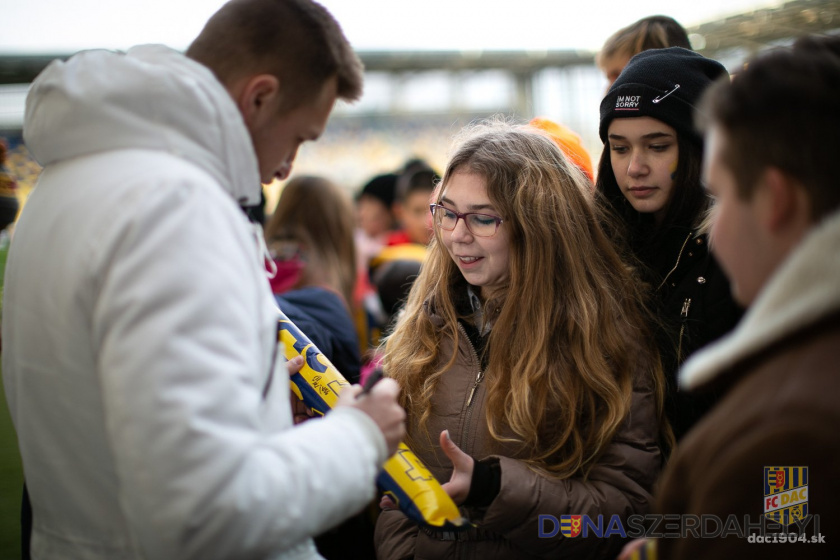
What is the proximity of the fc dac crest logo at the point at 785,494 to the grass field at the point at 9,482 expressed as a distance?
2396 millimetres

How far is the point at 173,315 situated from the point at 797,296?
937 mm

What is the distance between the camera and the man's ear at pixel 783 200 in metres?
1.00

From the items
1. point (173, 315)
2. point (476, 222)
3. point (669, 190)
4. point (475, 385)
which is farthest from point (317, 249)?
point (173, 315)

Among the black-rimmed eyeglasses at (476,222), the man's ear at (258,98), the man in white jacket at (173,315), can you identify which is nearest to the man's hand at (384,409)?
the man in white jacket at (173,315)

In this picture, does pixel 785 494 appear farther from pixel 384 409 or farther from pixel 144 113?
pixel 144 113

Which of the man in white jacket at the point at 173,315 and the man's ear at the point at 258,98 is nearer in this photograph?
the man in white jacket at the point at 173,315

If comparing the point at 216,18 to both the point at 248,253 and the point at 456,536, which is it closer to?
the point at 248,253

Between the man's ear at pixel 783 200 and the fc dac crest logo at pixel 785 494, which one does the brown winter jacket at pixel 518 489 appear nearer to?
the fc dac crest logo at pixel 785 494

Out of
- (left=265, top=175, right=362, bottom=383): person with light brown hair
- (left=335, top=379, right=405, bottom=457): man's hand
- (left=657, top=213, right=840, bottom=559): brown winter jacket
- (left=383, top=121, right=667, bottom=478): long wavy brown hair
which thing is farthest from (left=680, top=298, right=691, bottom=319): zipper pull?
(left=265, top=175, right=362, bottom=383): person with light brown hair

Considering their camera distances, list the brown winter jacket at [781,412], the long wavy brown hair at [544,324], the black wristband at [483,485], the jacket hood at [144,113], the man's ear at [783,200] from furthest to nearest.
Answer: the long wavy brown hair at [544,324] → the black wristband at [483,485] → the jacket hood at [144,113] → the man's ear at [783,200] → the brown winter jacket at [781,412]

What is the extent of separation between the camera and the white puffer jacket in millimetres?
951

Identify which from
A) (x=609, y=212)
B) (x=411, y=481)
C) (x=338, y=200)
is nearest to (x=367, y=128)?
(x=338, y=200)

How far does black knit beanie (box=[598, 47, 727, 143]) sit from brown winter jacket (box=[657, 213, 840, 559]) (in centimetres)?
132

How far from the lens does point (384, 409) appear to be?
125 cm
